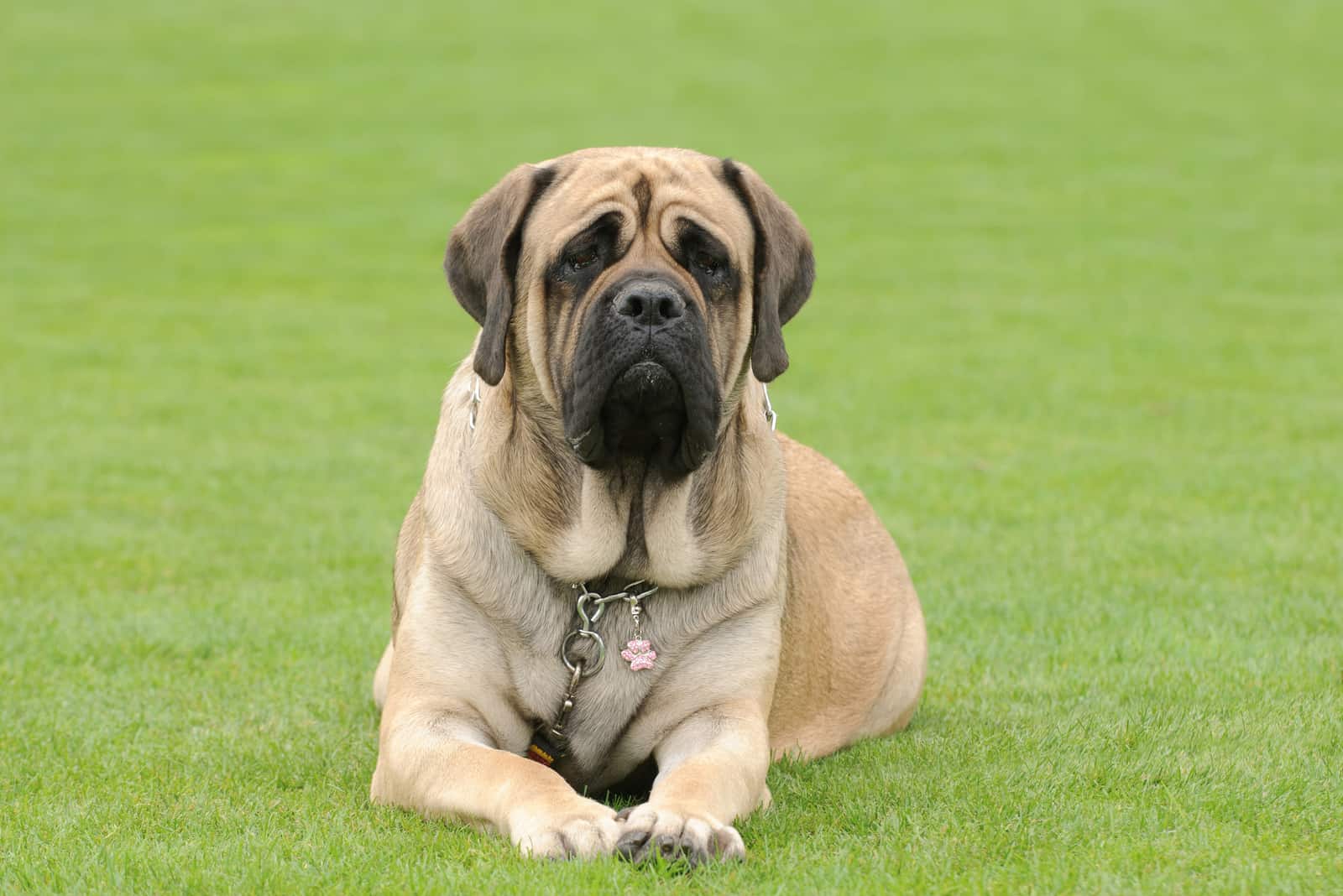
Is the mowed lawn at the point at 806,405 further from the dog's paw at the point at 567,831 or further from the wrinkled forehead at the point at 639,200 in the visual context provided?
the wrinkled forehead at the point at 639,200

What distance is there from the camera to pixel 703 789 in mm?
4492

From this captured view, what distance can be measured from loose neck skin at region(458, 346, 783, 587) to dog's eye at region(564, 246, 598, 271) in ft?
1.08

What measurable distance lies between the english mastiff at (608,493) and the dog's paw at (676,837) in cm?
38

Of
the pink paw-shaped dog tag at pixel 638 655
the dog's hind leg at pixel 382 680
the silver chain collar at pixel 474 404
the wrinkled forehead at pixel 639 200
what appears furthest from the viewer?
the dog's hind leg at pixel 382 680

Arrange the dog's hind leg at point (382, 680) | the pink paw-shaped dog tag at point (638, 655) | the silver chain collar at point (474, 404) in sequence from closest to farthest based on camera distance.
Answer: the pink paw-shaped dog tag at point (638, 655) < the silver chain collar at point (474, 404) < the dog's hind leg at point (382, 680)

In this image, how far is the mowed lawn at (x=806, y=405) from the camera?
188 inches

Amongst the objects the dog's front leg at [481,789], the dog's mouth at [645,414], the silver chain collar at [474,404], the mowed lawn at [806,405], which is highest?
the dog's mouth at [645,414]

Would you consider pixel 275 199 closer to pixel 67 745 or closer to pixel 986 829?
pixel 67 745

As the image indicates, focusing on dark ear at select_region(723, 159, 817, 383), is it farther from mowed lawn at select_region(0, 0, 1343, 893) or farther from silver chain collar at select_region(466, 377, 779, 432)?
mowed lawn at select_region(0, 0, 1343, 893)

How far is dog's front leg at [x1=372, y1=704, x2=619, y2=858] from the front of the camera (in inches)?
166

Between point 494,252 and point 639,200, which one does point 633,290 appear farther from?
point 494,252

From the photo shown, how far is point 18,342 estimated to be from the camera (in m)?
16.4

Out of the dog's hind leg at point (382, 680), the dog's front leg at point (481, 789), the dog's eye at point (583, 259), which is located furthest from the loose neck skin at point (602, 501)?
the dog's hind leg at point (382, 680)

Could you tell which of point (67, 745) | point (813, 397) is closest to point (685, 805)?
point (67, 745)
